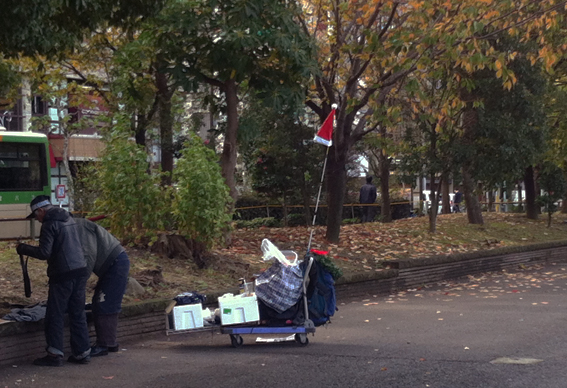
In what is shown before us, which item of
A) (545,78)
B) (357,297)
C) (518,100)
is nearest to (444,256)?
(357,297)

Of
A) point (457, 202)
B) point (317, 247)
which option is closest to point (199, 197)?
point (317, 247)

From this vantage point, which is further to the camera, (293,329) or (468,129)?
(468,129)

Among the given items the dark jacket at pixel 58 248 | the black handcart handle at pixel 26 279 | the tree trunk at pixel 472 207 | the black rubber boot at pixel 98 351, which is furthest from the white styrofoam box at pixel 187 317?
the tree trunk at pixel 472 207

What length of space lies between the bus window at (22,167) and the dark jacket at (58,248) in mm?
13652

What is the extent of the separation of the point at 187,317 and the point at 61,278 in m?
1.46

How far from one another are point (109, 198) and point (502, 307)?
6223mm

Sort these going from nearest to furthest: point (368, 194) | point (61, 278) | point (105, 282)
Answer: point (61, 278)
point (105, 282)
point (368, 194)

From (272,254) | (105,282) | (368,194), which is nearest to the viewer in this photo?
(105,282)

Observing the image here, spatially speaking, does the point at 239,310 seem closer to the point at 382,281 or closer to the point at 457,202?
the point at 382,281

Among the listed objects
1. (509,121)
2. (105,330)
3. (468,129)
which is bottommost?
(105,330)

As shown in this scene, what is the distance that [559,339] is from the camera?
27.5 ft

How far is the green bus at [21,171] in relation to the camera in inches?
800

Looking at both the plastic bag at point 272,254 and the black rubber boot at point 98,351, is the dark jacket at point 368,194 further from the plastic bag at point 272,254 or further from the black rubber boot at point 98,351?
the black rubber boot at point 98,351

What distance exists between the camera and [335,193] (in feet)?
55.5
